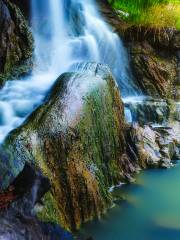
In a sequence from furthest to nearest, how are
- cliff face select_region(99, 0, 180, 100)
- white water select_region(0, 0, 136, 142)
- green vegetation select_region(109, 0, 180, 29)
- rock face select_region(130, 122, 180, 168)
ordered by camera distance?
green vegetation select_region(109, 0, 180, 29) < cliff face select_region(99, 0, 180, 100) < white water select_region(0, 0, 136, 142) < rock face select_region(130, 122, 180, 168)

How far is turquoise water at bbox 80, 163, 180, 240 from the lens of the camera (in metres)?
5.32

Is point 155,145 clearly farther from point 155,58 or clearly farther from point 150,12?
point 150,12

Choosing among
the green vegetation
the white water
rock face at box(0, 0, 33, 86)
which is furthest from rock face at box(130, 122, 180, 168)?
the green vegetation

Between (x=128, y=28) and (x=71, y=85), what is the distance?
4.43 meters

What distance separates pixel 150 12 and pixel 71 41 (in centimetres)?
233

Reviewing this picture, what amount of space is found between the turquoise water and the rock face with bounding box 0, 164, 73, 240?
163cm

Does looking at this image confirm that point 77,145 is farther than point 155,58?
No

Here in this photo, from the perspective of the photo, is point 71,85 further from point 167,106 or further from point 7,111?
point 167,106

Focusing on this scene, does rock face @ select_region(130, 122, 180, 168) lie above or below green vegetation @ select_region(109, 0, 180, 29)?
below

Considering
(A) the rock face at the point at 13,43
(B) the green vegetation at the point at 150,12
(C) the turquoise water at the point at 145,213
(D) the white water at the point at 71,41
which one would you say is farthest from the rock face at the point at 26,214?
(B) the green vegetation at the point at 150,12

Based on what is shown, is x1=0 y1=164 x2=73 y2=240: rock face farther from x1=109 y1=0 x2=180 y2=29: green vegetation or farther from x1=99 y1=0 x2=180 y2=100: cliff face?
x1=109 y1=0 x2=180 y2=29: green vegetation

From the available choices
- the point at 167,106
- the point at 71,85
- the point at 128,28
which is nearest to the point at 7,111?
the point at 71,85

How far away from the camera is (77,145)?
5.83 m

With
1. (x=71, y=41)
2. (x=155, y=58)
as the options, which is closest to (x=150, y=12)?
(x=155, y=58)
